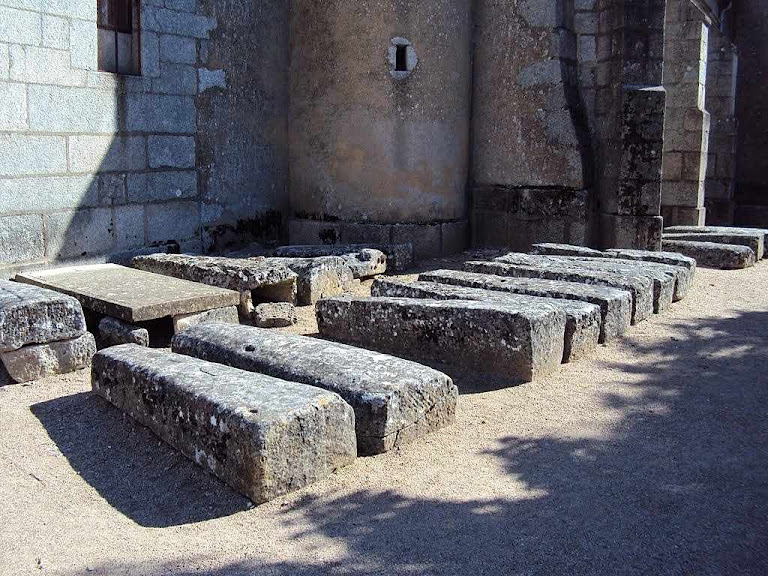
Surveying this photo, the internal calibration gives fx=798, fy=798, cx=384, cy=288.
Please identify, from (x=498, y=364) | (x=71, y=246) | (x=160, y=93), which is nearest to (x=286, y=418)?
(x=498, y=364)

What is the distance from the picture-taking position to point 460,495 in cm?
296

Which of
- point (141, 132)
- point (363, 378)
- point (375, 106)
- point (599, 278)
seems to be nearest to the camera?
point (363, 378)

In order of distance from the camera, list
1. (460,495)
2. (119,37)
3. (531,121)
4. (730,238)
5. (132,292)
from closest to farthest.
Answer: (460,495) → (132,292) → (119,37) → (531,121) → (730,238)

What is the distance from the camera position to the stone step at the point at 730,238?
8.29 meters

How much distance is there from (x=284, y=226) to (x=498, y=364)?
4456 mm

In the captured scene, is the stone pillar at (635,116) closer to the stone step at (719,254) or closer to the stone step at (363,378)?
the stone step at (719,254)

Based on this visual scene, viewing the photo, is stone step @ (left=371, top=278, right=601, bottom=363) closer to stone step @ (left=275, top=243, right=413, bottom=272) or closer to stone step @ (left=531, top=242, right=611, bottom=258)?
stone step @ (left=275, top=243, right=413, bottom=272)

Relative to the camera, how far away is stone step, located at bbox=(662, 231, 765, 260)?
27.2 feet

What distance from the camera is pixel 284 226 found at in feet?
27.1

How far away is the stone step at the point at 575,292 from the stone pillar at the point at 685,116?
5.69 meters

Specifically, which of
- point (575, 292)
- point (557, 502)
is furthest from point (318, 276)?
point (557, 502)

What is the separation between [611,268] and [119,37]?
430 centimetres

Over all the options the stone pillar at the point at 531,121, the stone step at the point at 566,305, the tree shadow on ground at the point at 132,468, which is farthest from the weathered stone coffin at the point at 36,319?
the stone pillar at the point at 531,121

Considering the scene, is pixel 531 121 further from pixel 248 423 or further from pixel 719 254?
pixel 248 423
